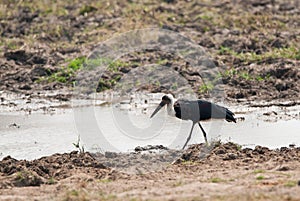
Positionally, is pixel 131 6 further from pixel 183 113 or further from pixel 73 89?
pixel 183 113

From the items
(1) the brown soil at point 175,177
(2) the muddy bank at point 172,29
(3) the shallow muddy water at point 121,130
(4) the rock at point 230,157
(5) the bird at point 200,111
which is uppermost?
(2) the muddy bank at point 172,29

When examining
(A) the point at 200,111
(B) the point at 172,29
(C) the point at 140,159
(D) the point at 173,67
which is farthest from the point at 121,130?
(B) the point at 172,29

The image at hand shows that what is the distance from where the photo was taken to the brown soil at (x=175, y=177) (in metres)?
8.42

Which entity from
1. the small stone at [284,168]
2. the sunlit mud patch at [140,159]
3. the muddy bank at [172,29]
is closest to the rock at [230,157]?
the sunlit mud patch at [140,159]

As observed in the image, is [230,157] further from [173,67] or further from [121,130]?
[173,67]

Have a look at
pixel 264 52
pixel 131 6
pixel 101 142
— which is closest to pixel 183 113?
pixel 101 142

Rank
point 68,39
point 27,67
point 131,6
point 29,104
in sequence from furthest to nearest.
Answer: point 131,6, point 68,39, point 27,67, point 29,104

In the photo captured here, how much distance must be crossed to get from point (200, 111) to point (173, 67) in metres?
5.74

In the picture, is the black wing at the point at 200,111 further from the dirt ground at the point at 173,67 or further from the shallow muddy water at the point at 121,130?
the dirt ground at the point at 173,67

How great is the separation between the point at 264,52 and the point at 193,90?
304 centimetres

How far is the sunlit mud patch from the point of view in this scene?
409 inches

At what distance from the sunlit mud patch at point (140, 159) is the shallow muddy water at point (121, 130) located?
614 millimetres

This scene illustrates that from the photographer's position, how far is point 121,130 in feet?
45.5

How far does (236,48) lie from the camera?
1923 cm
